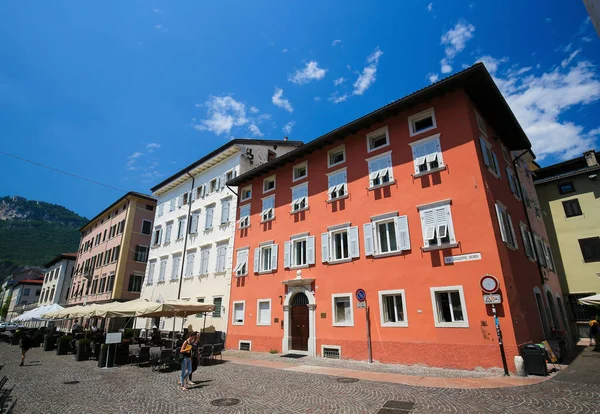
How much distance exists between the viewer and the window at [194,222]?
2712 centimetres

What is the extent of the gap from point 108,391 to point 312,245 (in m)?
10.9

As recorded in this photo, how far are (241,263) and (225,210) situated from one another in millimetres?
5211

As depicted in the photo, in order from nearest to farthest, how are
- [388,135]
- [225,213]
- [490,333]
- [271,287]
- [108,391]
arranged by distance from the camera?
[108,391]
[490,333]
[388,135]
[271,287]
[225,213]

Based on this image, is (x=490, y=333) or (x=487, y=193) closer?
(x=490, y=333)

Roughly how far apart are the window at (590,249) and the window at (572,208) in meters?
1.94

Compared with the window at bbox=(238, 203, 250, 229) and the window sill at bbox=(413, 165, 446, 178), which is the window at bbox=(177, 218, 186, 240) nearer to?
the window at bbox=(238, 203, 250, 229)

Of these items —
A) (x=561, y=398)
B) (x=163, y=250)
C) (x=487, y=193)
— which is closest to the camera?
(x=561, y=398)

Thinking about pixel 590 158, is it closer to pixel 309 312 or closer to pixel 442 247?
pixel 442 247

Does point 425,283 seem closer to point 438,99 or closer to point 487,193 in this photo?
point 487,193

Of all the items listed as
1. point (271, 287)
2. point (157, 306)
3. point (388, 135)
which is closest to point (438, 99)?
point (388, 135)

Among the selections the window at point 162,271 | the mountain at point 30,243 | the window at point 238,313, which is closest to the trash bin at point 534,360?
the window at point 238,313

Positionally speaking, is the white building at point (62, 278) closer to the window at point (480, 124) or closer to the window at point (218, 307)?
the window at point (218, 307)

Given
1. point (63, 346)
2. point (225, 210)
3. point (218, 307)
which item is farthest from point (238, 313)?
point (63, 346)

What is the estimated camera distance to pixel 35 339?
2305 cm
